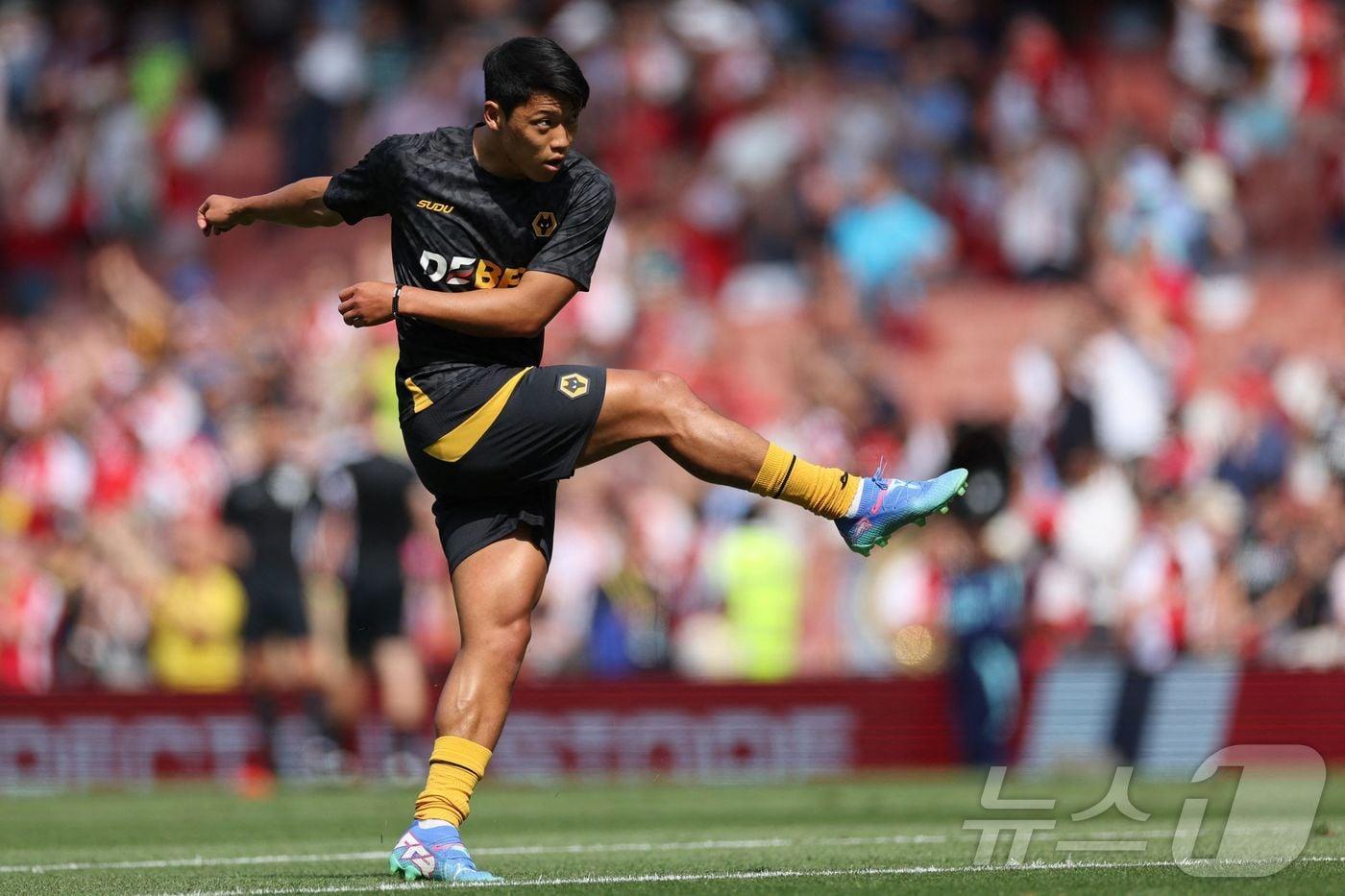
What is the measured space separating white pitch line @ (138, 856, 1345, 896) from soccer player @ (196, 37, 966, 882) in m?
0.23

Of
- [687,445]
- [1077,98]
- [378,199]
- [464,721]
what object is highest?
[1077,98]

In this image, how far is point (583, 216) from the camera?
7367 millimetres

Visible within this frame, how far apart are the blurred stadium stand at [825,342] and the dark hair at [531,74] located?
868 centimetres

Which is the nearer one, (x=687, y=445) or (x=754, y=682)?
(x=687, y=445)

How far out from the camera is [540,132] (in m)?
7.12

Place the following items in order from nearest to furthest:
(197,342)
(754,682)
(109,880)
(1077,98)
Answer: (109,880) < (754,682) < (1077,98) < (197,342)

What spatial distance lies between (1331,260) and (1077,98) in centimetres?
271

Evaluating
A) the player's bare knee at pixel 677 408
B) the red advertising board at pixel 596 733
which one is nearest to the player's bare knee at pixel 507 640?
the player's bare knee at pixel 677 408

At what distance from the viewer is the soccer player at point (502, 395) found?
7129 mm

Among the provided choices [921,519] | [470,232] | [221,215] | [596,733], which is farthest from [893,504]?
[596,733]

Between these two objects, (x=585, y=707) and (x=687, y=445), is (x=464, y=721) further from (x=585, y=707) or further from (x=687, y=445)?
(x=585, y=707)

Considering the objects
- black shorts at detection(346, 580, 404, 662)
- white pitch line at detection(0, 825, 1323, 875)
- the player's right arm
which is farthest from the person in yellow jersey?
the player's right arm

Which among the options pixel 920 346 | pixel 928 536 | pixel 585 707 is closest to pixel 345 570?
pixel 585 707

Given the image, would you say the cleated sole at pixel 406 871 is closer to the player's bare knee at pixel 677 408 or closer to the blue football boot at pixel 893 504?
the player's bare knee at pixel 677 408
